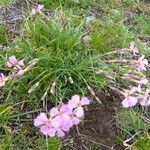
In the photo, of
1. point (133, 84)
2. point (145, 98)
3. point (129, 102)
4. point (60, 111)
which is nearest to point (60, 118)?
point (60, 111)

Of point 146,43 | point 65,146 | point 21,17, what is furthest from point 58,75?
point 146,43

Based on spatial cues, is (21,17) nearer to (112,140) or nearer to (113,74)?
(113,74)

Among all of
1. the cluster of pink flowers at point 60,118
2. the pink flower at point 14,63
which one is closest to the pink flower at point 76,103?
the cluster of pink flowers at point 60,118

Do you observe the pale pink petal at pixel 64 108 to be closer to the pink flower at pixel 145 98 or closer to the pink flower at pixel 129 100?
the pink flower at pixel 129 100

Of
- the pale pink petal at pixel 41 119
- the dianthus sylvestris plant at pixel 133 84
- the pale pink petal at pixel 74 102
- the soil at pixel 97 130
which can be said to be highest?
the pale pink petal at pixel 74 102

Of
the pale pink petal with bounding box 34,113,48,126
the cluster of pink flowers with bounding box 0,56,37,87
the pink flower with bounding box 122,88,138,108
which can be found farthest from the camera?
the cluster of pink flowers with bounding box 0,56,37,87

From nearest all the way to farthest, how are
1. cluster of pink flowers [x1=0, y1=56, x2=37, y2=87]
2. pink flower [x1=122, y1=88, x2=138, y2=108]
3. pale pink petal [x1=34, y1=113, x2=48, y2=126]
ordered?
pale pink petal [x1=34, y1=113, x2=48, y2=126], pink flower [x1=122, y1=88, x2=138, y2=108], cluster of pink flowers [x1=0, y1=56, x2=37, y2=87]

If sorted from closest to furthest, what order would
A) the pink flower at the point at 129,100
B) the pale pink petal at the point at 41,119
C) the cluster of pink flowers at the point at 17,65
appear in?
the pale pink petal at the point at 41,119
the pink flower at the point at 129,100
the cluster of pink flowers at the point at 17,65

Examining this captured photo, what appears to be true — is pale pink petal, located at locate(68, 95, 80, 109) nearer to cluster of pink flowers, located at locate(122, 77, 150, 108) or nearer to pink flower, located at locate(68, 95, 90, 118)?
pink flower, located at locate(68, 95, 90, 118)

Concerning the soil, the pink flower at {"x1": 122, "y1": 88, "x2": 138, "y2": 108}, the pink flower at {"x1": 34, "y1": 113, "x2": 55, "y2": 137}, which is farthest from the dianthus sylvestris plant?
the pink flower at {"x1": 34, "y1": 113, "x2": 55, "y2": 137}
